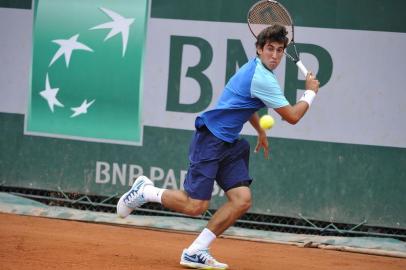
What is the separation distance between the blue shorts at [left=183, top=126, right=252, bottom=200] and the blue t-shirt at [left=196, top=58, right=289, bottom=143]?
0.06 m

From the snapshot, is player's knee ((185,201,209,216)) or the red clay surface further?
the red clay surface

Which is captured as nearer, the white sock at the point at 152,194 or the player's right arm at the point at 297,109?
the player's right arm at the point at 297,109

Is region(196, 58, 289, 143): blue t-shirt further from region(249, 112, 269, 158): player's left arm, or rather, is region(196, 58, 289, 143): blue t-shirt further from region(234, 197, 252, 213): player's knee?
region(234, 197, 252, 213): player's knee

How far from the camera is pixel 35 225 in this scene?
7.42 meters

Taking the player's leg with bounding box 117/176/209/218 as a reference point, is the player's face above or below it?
above

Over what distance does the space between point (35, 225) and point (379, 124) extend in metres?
3.16

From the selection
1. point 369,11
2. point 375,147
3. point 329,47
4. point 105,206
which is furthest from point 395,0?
point 105,206

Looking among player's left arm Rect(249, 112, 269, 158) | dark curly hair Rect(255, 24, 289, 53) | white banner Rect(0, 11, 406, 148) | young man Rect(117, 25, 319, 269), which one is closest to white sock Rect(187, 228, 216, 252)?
young man Rect(117, 25, 319, 269)

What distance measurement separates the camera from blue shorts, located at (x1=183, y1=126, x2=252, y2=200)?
213 inches

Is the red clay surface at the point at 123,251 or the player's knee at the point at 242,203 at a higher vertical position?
the player's knee at the point at 242,203

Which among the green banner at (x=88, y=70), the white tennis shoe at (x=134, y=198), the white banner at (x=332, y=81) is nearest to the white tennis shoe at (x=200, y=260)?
the white tennis shoe at (x=134, y=198)

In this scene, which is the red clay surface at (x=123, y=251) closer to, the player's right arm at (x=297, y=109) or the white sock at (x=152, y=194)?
the white sock at (x=152, y=194)

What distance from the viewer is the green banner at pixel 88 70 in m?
7.90

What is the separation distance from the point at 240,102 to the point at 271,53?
37cm
